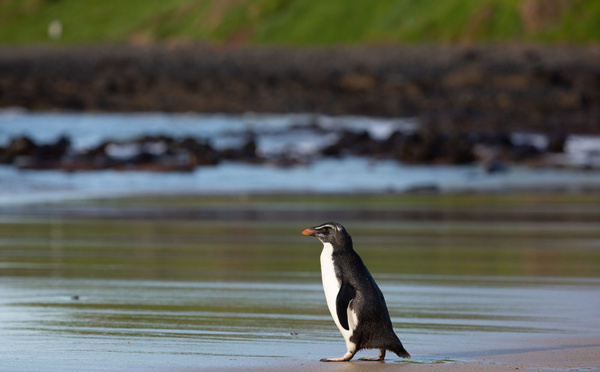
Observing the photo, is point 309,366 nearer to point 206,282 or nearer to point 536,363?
point 536,363

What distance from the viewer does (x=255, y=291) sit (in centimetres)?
809

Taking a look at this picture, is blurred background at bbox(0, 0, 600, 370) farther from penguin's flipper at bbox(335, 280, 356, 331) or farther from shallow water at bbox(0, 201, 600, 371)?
penguin's flipper at bbox(335, 280, 356, 331)

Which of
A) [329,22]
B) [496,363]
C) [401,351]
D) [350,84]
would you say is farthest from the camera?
[329,22]

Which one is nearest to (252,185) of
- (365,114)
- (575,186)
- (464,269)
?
(575,186)

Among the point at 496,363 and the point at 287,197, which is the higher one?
the point at 287,197

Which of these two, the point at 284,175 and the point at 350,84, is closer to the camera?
the point at 284,175

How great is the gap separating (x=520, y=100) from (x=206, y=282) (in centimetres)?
3552

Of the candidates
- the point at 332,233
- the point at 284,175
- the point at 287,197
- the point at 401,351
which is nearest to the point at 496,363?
the point at 401,351

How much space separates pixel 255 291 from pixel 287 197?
8.81 metres

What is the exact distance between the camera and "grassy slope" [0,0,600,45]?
6512cm

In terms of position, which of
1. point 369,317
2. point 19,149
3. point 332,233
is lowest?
point 369,317

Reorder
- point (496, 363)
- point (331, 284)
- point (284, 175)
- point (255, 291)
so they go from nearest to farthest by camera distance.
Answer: point (496, 363)
point (331, 284)
point (255, 291)
point (284, 175)

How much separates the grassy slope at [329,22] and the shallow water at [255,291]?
52.1 m

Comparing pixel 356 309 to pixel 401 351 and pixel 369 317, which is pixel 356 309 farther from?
pixel 401 351
